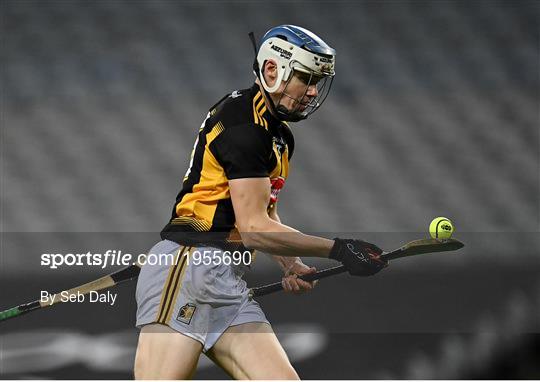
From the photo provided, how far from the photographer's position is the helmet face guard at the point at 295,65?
117 inches

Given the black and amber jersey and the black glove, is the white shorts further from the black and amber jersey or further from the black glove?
the black glove

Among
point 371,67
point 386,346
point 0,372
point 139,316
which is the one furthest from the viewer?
point 371,67

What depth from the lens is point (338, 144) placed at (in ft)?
16.2

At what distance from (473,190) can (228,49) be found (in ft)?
4.18

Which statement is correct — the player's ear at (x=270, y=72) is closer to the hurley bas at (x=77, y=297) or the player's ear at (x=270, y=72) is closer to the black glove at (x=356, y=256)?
the black glove at (x=356, y=256)

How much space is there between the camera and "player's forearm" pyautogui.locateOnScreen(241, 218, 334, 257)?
2857 mm

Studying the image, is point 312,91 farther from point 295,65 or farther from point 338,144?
point 338,144

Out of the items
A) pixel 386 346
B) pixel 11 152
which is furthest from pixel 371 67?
pixel 11 152

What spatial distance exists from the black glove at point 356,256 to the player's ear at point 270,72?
0.48 metres

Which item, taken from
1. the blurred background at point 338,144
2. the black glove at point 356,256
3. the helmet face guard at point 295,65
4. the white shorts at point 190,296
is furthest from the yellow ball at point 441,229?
the blurred background at point 338,144

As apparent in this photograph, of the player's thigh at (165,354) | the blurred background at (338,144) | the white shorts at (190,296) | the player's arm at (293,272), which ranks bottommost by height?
the player's thigh at (165,354)

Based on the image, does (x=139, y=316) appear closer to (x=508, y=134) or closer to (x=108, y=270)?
(x=108, y=270)

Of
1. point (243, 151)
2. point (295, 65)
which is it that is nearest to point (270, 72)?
point (295, 65)

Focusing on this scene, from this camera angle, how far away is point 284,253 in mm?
2959
